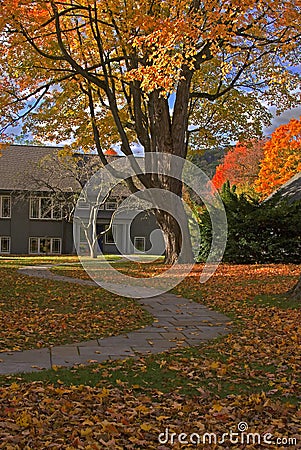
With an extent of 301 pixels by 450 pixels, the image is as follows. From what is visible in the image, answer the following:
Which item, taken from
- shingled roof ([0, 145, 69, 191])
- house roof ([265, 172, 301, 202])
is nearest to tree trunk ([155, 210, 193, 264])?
house roof ([265, 172, 301, 202])

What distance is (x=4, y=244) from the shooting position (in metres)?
33.6

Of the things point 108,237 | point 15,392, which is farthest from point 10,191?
point 15,392

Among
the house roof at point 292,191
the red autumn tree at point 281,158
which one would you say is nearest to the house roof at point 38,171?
the red autumn tree at point 281,158

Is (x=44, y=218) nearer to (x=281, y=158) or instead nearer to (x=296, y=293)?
(x=281, y=158)

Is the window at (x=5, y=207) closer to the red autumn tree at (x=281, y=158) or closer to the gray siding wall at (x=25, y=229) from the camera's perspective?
the gray siding wall at (x=25, y=229)

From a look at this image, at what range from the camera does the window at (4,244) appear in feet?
110

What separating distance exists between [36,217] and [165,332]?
27795mm

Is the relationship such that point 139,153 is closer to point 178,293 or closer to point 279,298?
point 178,293

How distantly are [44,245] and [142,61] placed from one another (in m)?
20.9

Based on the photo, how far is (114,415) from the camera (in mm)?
3992

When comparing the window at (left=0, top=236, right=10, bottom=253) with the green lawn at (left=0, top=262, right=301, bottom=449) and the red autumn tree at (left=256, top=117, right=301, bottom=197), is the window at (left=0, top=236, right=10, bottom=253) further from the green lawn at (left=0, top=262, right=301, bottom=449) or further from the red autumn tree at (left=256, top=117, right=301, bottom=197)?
the green lawn at (left=0, top=262, right=301, bottom=449)

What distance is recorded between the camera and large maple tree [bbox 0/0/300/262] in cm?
1163

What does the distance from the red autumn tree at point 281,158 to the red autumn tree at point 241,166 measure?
7.49 meters

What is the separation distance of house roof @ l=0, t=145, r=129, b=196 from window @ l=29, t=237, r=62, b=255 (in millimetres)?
3495
